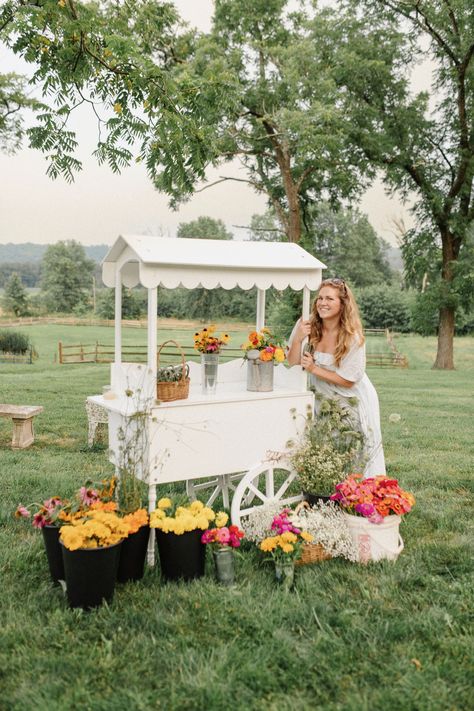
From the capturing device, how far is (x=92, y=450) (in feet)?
22.3

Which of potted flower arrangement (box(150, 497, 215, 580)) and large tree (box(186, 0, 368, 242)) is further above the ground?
large tree (box(186, 0, 368, 242))

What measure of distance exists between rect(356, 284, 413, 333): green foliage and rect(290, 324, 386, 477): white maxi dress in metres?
32.0

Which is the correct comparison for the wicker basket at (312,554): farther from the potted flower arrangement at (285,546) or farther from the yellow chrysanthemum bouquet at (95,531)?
the yellow chrysanthemum bouquet at (95,531)

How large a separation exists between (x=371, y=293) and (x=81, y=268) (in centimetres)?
3558

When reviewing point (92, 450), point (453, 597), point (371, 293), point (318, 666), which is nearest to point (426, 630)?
point (453, 597)

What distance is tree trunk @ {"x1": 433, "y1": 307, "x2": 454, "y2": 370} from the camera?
59.7 feet

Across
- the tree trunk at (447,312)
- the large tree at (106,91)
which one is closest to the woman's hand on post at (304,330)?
the large tree at (106,91)

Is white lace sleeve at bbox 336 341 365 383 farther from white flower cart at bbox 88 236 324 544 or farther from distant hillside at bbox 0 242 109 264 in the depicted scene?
distant hillside at bbox 0 242 109 264

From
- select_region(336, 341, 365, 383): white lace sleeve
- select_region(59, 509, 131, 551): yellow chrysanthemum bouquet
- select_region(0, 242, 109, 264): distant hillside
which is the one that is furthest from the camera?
select_region(0, 242, 109, 264): distant hillside

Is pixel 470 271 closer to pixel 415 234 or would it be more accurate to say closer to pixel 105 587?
pixel 415 234

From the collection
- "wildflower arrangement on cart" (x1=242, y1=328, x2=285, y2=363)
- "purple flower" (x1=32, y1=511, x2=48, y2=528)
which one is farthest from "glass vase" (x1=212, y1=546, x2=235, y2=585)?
"wildflower arrangement on cart" (x1=242, y1=328, x2=285, y2=363)

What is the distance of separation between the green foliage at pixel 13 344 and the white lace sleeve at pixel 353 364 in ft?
64.8

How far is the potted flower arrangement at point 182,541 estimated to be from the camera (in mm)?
3330

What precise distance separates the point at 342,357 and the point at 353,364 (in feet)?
0.30
